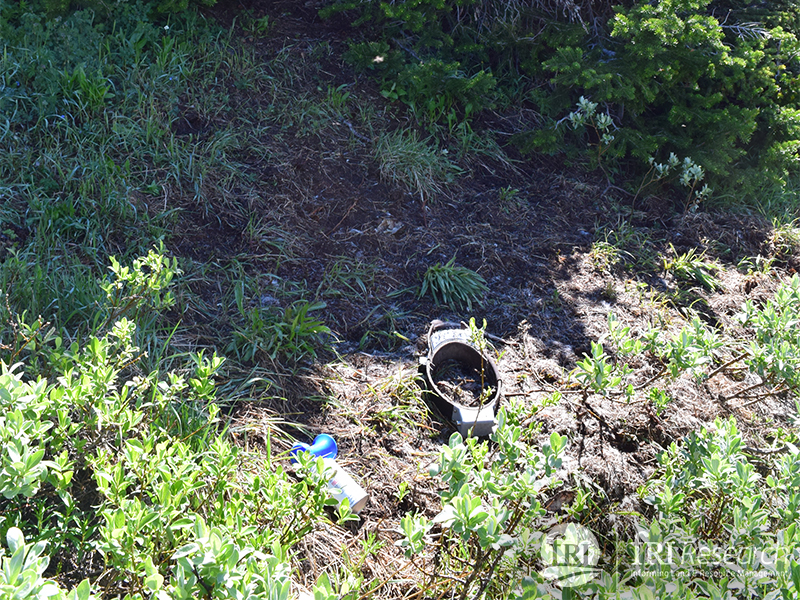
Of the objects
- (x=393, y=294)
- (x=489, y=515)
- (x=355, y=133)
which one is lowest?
(x=393, y=294)

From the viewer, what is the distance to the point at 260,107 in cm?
411

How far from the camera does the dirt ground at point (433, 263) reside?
2689 mm

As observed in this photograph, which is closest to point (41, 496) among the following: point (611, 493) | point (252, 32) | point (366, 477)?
point (366, 477)

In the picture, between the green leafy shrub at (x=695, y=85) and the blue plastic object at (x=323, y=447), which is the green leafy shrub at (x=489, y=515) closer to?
the blue plastic object at (x=323, y=447)

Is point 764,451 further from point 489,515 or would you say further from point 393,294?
point 393,294

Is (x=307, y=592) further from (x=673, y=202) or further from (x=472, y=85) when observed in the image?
(x=673, y=202)

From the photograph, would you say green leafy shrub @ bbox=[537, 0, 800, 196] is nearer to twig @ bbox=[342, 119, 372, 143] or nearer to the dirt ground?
the dirt ground

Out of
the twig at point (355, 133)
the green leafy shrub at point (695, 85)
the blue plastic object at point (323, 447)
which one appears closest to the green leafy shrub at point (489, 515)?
the blue plastic object at point (323, 447)

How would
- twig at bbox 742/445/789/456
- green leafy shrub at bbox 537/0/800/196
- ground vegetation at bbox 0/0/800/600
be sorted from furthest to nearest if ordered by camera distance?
green leafy shrub at bbox 537/0/800/196
twig at bbox 742/445/789/456
ground vegetation at bbox 0/0/800/600

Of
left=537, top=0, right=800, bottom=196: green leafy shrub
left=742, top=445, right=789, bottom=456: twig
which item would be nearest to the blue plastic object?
left=742, top=445, right=789, bottom=456: twig

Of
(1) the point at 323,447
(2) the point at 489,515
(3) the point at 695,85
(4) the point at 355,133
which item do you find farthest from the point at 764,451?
(4) the point at 355,133

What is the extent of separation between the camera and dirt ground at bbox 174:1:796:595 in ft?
8.82

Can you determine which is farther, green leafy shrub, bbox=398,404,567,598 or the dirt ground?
the dirt ground

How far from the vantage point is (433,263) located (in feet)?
12.1
